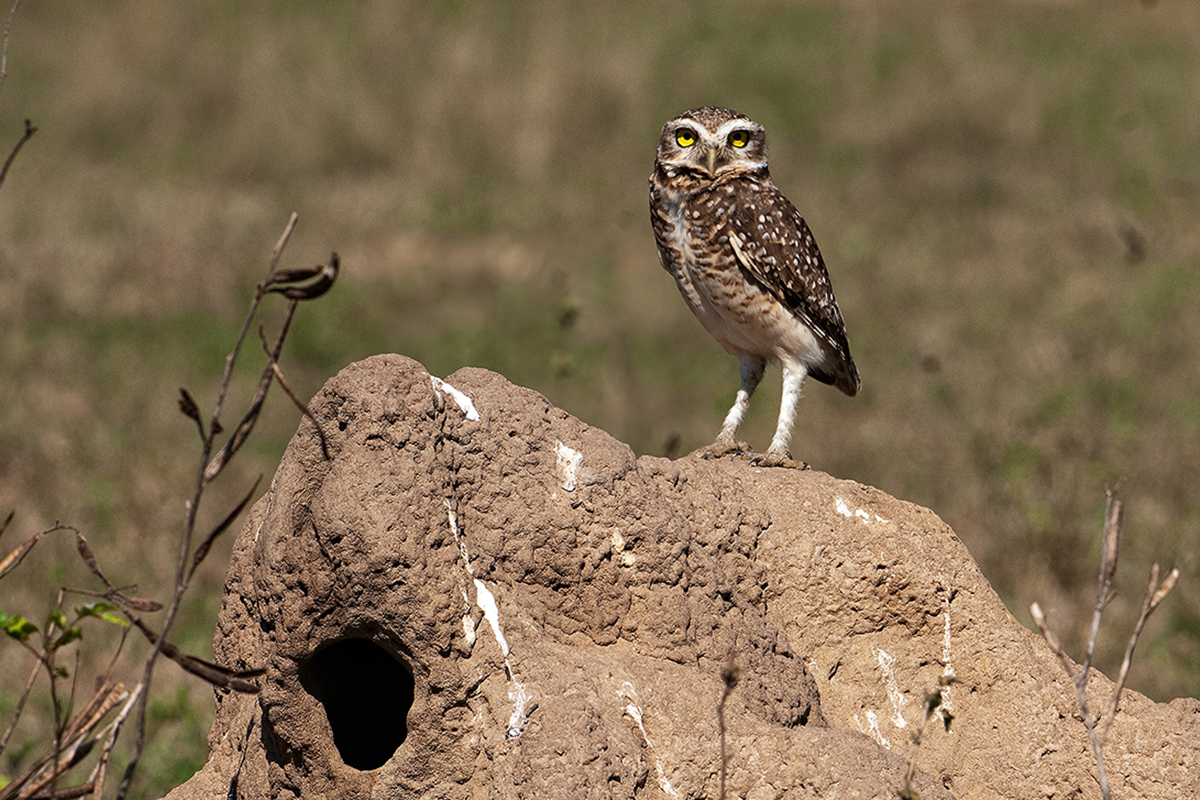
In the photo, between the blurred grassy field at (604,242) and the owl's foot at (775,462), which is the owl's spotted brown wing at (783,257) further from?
the blurred grassy field at (604,242)

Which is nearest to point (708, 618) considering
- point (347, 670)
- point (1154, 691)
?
point (347, 670)

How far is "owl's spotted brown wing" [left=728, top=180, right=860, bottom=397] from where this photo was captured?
5164mm

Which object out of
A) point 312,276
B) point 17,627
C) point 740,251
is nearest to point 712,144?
point 740,251

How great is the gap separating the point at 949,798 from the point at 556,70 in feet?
48.5

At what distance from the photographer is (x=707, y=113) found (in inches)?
207

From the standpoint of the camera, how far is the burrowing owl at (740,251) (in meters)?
5.18

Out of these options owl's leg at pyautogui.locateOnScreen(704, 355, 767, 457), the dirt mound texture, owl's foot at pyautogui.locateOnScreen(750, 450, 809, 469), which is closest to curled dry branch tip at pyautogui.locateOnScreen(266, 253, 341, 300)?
the dirt mound texture

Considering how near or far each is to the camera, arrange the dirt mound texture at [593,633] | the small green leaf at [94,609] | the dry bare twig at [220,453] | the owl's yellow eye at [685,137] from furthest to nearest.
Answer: the owl's yellow eye at [685,137] < the dirt mound texture at [593,633] < the small green leaf at [94,609] < the dry bare twig at [220,453]

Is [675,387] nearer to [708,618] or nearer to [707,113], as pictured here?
[707,113]

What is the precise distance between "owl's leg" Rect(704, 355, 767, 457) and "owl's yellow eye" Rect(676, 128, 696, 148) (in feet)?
2.76

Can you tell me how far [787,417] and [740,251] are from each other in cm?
62

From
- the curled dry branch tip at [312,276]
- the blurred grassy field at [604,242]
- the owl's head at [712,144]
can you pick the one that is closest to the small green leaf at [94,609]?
the curled dry branch tip at [312,276]

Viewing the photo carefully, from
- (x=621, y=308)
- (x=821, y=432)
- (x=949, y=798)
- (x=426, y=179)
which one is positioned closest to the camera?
(x=949, y=798)

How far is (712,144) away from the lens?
17.2 feet
